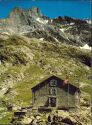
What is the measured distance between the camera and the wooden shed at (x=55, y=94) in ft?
203

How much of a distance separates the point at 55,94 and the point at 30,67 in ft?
145

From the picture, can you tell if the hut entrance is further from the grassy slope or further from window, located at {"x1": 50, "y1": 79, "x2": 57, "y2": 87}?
the grassy slope

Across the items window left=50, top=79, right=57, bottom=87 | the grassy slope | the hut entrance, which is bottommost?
the hut entrance

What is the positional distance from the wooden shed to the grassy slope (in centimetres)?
218

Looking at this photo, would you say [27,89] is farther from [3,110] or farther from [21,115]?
[21,115]

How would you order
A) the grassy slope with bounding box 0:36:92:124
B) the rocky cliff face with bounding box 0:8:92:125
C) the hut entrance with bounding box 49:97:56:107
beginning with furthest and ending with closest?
the grassy slope with bounding box 0:36:92:124 < the hut entrance with bounding box 49:97:56:107 < the rocky cliff face with bounding box 0:8:92:125

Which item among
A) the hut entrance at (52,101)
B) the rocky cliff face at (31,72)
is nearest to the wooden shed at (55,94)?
the hut entrance at (52,101)

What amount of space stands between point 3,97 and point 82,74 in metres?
28.6

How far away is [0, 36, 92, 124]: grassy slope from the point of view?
74875mm

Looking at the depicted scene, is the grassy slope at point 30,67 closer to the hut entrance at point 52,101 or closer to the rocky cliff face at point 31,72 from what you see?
the rocky cliff face at point 31,72

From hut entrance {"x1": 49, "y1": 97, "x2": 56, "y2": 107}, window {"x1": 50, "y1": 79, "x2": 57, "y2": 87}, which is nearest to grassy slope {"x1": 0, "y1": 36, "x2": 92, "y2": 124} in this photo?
hut entrance {"x1": 49, "y1": 97, "x2": 56, "y2": 107}

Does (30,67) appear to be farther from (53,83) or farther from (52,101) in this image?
(52,101)

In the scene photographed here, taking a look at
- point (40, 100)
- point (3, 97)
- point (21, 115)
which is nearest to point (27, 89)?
point (3, 97)

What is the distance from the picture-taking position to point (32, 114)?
55.2 m
